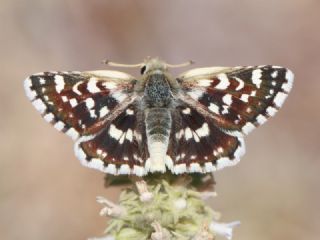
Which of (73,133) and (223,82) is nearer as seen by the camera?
(73,133)

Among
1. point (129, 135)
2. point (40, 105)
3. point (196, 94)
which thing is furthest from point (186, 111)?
point (40, 105)

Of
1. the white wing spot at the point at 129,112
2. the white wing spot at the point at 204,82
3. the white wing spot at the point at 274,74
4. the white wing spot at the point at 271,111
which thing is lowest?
the white wing spot at the point at 129,112

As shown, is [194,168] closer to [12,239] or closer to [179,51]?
[12,239]

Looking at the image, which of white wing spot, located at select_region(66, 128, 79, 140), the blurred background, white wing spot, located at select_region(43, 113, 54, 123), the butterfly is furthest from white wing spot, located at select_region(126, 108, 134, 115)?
the blurred background

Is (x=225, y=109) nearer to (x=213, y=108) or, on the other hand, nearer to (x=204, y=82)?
(x=213, y=108)

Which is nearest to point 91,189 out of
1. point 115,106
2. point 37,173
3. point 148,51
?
point 37,173

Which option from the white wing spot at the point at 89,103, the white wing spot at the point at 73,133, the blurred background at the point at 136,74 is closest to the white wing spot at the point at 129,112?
the white wing spot at the point at 89,103

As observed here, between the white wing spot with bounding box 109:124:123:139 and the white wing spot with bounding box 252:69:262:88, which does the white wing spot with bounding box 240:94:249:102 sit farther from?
the white wing spot with bounding box 109:124:123:139

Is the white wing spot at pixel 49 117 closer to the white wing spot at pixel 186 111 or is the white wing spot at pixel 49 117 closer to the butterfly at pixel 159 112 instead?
the butterfly at pixel 159 112
